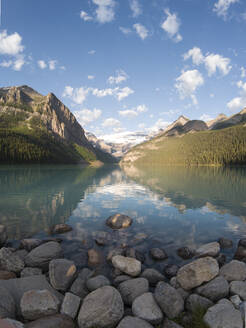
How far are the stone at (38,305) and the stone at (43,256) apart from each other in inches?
152

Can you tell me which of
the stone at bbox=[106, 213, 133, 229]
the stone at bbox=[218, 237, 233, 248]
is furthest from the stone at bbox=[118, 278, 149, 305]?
the stone at bbox=[106, 213, 133, 229]

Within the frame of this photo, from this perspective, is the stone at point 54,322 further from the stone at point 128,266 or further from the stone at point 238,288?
the stone at point 238,288

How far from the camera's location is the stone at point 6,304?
7159 mm

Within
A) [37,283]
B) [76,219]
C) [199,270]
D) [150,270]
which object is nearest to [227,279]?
[199,270]

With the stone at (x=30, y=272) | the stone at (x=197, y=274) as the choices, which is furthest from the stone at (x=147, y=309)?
the stone at (x=30, y=272)

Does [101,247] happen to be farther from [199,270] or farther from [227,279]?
[227,279]

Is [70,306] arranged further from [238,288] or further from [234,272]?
[234,272]

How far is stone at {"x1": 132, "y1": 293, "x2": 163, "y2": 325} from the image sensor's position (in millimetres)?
7473

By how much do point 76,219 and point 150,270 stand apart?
1376 centimetres

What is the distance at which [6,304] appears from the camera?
24.6 ft

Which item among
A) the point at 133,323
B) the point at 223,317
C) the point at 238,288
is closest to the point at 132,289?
the point at 133,323

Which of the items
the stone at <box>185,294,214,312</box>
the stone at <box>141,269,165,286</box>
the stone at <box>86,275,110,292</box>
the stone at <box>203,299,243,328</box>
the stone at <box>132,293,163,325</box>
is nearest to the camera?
the stone at <box>203,299,243,328</box>

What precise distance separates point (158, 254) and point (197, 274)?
4.13m

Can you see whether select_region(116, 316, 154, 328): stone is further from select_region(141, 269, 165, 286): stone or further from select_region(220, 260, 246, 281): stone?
select_region(220, 260, 246, 281): stone
